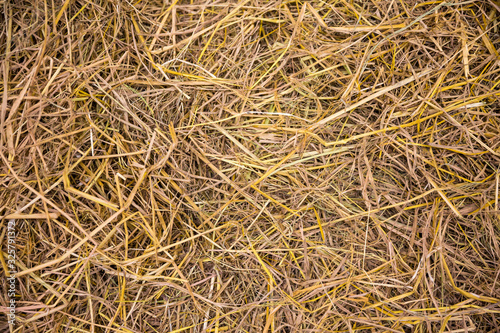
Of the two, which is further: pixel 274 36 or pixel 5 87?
pixel 274 36

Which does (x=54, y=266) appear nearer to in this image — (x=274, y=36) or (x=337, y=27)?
(x=274, y=36)

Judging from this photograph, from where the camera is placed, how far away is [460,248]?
1360 millimetres

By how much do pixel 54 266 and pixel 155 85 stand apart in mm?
824

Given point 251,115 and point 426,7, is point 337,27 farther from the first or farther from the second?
point 251,115

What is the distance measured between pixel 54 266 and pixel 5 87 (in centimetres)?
73

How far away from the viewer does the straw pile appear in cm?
129

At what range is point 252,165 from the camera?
131 cm

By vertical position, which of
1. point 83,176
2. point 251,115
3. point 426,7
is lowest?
point 83,176

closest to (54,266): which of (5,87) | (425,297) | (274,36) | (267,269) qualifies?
(5,87)

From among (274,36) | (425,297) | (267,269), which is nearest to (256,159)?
(267,269)

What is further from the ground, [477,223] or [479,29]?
[479,29]

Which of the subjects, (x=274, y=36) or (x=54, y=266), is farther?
(x=274, y=36)

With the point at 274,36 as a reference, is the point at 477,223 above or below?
below

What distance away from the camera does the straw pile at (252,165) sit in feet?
4.24
